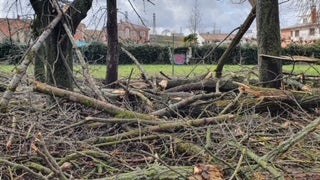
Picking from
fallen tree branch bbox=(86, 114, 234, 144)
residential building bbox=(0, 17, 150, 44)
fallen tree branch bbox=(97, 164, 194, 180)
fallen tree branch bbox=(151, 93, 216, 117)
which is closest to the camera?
fallen tree branch bbox=(97, 164, 194, 180)

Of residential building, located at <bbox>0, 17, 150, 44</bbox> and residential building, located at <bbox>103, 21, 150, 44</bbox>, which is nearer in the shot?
residential building, located at <bbox>0, 17, 150, 44</bbox>

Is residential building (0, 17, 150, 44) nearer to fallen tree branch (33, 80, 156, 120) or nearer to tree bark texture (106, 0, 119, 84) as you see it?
tree bark texture (106, 0, 119, 84)

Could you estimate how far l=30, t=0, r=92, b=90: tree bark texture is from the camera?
18.3 ft

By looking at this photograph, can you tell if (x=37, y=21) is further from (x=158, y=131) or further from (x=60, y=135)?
(x=158, y=131)

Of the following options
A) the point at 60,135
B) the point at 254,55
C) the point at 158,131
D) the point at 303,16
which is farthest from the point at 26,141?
the point at 254,55

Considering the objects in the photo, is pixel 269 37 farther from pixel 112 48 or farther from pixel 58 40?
pixel 112 48

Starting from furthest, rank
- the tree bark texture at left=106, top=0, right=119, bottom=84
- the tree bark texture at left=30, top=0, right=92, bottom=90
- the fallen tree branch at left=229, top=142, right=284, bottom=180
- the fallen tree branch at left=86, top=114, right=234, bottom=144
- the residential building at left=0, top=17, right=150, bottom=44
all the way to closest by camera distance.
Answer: the tree bark texture at left=106, top=0, right=119, bottom=84 → the residential building at left=0, top=17, right=150, bottom=44 → the tree bark texture at left=30, top=0, right=92, bottom=90 → the fallen tree branch at left=86, top=114, right=234, bottom=144 → the fallen tree branch at left=229, top=142, right=284, bottom=180

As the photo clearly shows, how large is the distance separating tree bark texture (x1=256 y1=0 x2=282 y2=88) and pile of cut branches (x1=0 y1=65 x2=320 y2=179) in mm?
884

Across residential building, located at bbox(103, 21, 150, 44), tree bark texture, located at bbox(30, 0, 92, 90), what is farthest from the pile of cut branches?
residential building, located at bbox(103, 21, 150, 44)

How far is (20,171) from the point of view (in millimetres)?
3631

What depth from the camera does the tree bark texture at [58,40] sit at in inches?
219

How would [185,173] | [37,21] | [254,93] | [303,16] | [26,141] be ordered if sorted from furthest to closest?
[303,16], [37,21], [254,93], [26,141], [185,173]

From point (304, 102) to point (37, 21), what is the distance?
150 inches

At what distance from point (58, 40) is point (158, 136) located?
2303 millimetres
